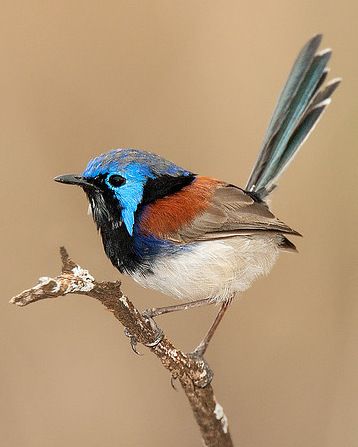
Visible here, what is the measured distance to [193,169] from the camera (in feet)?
19.7

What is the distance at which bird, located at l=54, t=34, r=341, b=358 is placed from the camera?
3.89 meters

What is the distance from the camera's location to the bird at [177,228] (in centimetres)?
389

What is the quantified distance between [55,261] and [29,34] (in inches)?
65.3

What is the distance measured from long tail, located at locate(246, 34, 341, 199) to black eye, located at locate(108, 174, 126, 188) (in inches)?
43.1

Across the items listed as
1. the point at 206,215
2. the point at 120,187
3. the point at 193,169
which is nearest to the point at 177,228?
the point at 206,215

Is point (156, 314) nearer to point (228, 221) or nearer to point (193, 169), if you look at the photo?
point (228, 221)

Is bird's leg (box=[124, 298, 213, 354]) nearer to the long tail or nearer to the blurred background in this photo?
the long tail

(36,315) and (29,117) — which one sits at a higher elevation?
(29,117)

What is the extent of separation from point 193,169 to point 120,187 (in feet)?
7.05

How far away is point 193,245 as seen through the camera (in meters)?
4.00

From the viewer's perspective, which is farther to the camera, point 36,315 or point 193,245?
point 36,315

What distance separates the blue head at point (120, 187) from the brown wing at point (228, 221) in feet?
0.71

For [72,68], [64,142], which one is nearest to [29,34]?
[72,68]

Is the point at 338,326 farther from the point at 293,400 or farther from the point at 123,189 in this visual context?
the point at 123,189
